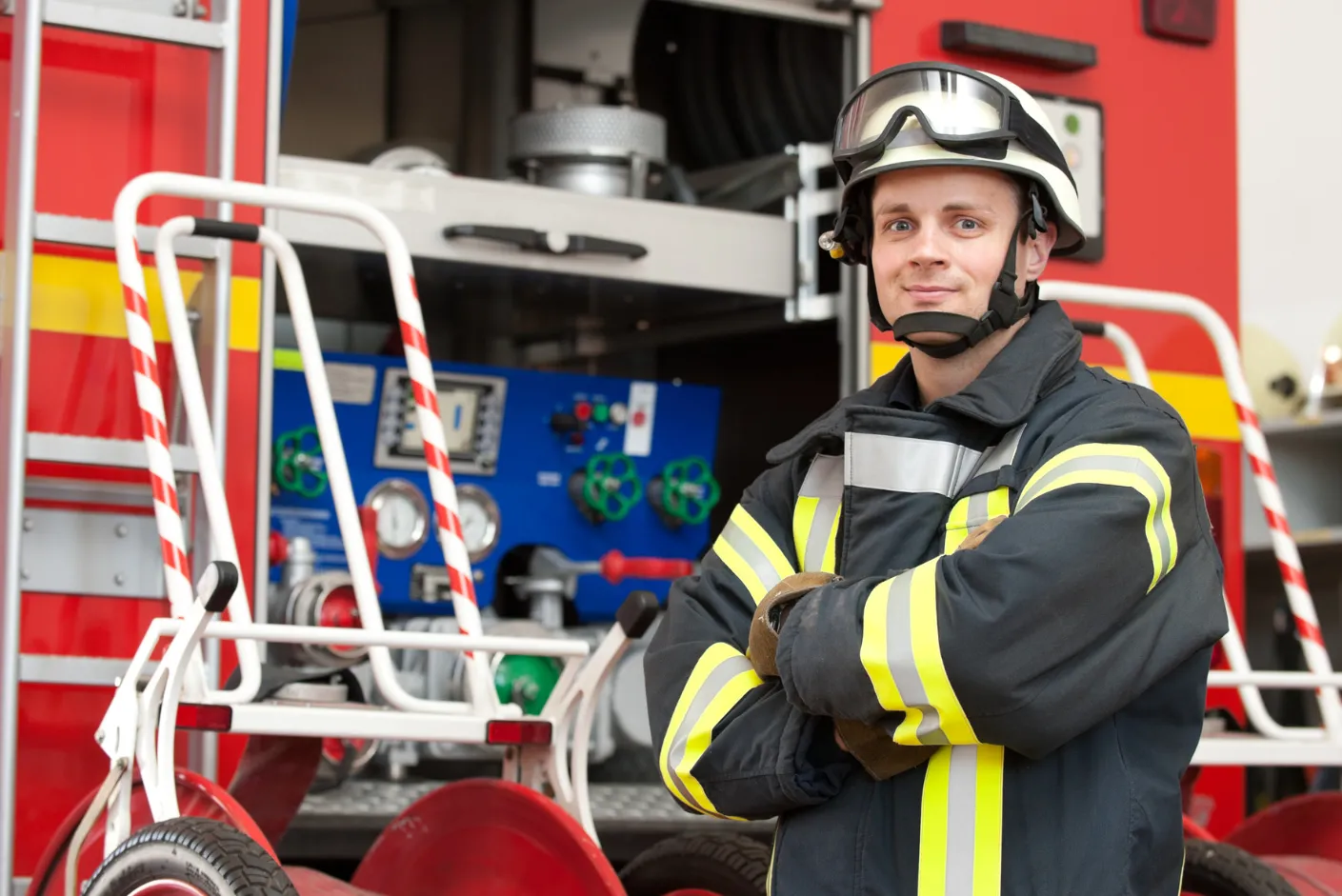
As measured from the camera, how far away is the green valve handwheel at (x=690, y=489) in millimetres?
4457

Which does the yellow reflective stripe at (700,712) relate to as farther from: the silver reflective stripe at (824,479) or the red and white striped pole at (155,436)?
the red and white striped pole at (155,436)

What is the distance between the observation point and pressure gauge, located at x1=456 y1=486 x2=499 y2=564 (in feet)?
13.8

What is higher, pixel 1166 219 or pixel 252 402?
pixel 1166 219

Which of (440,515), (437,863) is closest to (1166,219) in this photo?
(440,515)

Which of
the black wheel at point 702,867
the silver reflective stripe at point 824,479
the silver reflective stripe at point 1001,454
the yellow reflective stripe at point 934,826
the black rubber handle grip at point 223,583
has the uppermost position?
the silver reflective stripe at point 1001,454

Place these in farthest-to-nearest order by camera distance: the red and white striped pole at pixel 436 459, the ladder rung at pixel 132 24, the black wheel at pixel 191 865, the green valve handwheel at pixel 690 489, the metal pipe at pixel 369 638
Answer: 1. the green valve handwheel at pixel 690 489
2. the ladder rung at pixel 132 24
3. the red and white striped pole at pixel 436 459
4. the metal pipe at pixel 369 638
5. the black wheel at pixel 191 865

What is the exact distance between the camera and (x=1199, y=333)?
4277mm

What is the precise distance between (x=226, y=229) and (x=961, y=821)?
5.67 ft

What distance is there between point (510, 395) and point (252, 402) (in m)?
1.15

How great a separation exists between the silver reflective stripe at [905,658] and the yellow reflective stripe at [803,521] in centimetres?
27

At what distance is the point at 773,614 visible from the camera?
1.72 meters

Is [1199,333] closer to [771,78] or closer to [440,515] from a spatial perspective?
[771,78]

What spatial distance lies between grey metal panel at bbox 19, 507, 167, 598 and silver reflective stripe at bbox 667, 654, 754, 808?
1.55 metres

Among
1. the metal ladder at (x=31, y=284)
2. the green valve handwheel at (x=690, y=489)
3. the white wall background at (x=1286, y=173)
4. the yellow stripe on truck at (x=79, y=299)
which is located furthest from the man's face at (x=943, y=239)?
the white wall background at (x=1286, y=173)
